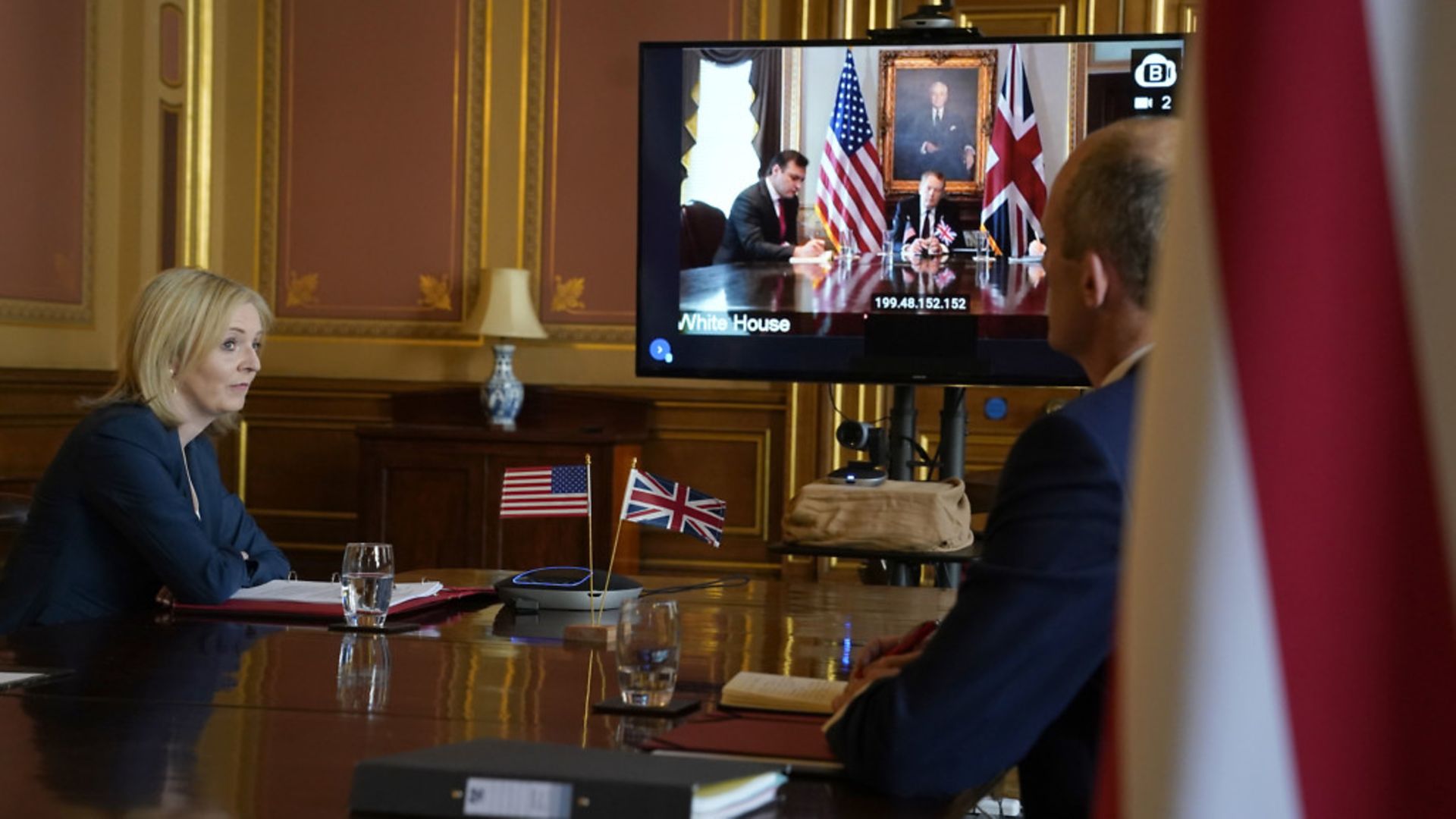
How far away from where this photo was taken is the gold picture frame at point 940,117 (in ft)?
13.8

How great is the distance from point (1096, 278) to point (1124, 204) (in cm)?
7

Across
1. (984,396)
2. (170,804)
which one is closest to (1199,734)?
(170,804)

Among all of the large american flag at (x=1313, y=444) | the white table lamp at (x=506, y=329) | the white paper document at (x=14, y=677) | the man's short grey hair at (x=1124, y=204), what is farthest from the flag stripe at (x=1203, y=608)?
the white table lamp at (x=506, y=329)

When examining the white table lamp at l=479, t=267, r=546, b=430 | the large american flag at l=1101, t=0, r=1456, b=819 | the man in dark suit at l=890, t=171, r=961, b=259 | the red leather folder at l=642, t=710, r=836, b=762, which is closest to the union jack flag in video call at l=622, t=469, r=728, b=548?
the red leather folder at l=642, t=710, r=836, b=762

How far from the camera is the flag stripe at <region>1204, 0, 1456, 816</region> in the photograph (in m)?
0.62

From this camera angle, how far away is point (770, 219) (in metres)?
4.38

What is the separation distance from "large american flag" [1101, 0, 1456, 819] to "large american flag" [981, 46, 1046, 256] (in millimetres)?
3594

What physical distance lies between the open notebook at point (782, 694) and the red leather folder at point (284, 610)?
882 mm

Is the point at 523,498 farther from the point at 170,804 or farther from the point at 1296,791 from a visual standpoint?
the point at 1296,791

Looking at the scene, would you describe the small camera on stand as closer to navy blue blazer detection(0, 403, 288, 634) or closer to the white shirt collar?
navy blue blazer detection(0, 403, 288, 634)

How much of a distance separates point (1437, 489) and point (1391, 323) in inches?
2.5

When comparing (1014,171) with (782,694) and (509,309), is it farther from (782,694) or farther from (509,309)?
(782,694)

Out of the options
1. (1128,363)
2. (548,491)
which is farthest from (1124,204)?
(548,491)

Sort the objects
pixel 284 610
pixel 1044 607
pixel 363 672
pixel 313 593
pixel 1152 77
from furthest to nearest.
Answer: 1. pixel 1152 77
2. pixel 313 593
3. pixel 284 610
4. pixel 363 672
5. pixel 1044 607
